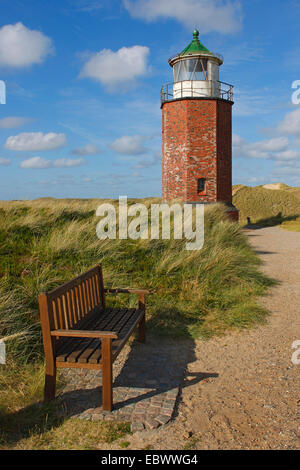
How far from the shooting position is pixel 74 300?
13.4ft

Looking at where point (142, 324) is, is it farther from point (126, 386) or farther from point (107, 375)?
point (107, 375)

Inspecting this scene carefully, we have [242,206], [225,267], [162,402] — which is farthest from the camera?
[242,206]

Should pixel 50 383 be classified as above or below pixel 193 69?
below

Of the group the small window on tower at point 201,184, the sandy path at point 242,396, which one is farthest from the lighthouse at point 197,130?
the sandy path at point 242,396

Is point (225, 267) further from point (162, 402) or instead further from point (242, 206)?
point (242, 206)

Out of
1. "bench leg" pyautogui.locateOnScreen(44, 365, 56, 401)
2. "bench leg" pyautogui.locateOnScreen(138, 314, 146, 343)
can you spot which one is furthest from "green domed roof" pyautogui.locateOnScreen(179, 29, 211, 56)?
"bench leg" pyautogui.locateOnScreen(44, 365, 56, 401)

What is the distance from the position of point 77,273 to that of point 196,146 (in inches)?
518

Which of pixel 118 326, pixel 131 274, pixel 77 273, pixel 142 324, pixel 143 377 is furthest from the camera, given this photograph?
pixel 131 274

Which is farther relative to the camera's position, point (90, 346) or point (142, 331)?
point (142, 331)

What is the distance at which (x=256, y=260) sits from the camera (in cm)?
1027

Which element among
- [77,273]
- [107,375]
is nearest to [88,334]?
[107,375]

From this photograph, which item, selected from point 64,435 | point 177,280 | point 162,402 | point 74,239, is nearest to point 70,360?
point 64,435

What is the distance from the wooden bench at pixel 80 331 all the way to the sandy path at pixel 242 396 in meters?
0.72

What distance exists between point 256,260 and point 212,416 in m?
7.41
